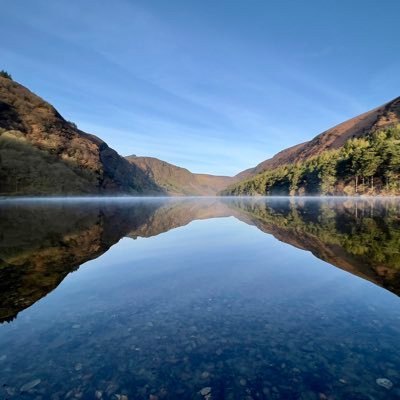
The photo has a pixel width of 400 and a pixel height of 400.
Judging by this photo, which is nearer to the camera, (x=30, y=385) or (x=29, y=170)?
(x=30, y=385)

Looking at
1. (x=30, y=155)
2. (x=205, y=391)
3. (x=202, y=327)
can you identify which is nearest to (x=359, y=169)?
(x=202, y=327)

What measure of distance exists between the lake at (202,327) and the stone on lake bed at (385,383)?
1.5 inches

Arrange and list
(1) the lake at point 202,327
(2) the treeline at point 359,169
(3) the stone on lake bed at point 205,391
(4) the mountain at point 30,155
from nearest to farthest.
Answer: (3) the stone on lake bed at point 205,391 < (1) the lake at point 202,327 < (2) the treeline at point 359,169 < (4) the mountain at point 30,155

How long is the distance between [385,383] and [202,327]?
4.08 meters

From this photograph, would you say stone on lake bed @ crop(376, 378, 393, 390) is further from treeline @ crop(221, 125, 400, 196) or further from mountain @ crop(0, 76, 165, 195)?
mountain @ crop(0, 76, 165, 195)

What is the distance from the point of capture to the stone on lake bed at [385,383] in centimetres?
531

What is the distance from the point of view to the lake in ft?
17.9

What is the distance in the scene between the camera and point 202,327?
782 centimetres

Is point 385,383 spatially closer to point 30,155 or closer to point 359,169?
point 359,169

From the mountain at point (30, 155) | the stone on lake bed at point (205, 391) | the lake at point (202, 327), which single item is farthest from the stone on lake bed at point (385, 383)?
the mountain at point (30, 155)

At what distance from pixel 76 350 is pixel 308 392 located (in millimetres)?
4926

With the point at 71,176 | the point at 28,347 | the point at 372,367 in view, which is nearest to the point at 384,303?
the point at 372,367

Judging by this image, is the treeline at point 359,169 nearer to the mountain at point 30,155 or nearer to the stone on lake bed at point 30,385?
the stone on lake bed at point 30,385

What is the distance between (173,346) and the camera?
6805 mm
